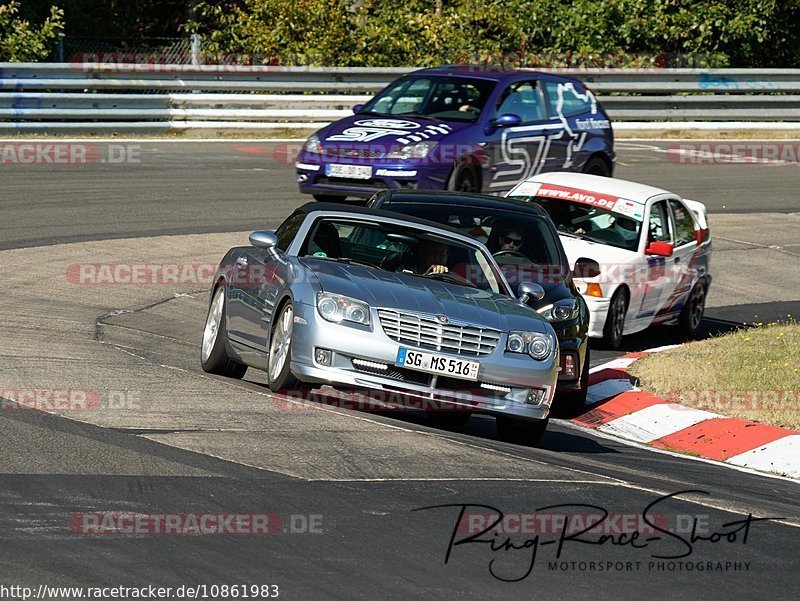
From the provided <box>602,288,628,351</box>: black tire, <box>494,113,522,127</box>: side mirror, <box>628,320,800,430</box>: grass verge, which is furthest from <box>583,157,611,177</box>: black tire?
<box>628,320,800,430</box>: grass verge

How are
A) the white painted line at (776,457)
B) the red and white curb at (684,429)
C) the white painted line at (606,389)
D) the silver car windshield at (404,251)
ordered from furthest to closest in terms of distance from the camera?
1. the white painted line at (606,389)
2. the silver car windshield at (404,251)
3. the red and white curb at (684,429)
4. the white painted line at (776,457)

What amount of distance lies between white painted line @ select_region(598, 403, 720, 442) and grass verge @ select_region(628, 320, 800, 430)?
0.18 metres

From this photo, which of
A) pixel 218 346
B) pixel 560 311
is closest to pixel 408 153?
pixel 560 311

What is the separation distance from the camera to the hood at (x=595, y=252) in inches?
569

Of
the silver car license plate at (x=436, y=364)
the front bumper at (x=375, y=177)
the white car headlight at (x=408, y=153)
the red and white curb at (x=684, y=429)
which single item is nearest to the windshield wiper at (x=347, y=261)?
the silver car license plate at (x=436, y=364)

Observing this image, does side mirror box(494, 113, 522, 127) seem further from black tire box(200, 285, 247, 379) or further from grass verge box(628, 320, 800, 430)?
black tire box(200, 285, 247, 379)

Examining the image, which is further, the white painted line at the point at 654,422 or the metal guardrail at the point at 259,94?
the metal guardrail at the point at 259,94

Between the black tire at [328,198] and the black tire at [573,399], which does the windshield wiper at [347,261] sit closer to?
the black tire at [573,399]

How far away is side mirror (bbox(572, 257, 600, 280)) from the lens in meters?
14.1

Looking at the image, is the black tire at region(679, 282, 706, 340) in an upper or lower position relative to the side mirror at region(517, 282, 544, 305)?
lower

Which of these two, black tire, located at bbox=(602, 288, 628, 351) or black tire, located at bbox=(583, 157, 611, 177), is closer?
black tire, located at bbox=(602, 288, 628, 351)

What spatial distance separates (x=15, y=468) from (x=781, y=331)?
9.01m

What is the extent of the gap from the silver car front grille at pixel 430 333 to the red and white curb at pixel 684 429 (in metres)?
2.08

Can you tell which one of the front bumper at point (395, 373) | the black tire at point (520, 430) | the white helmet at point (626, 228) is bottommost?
the black tire at point (520, 430)
